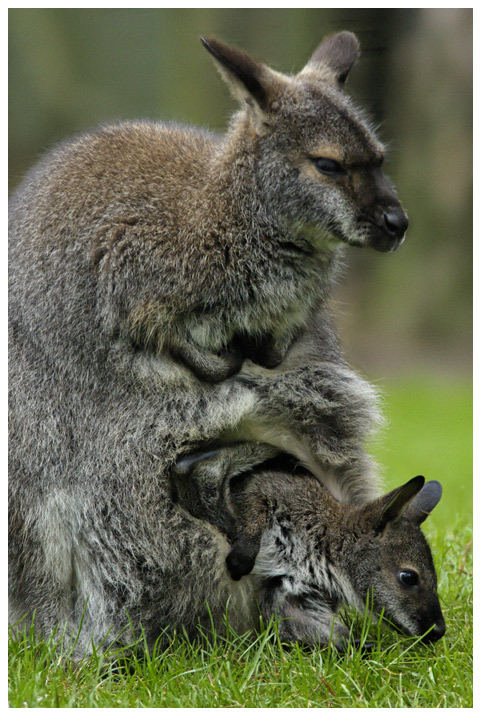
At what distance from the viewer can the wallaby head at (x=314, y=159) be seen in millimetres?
3818

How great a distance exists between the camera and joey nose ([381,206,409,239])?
12.5 feet

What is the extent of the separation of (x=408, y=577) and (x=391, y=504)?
1.04 ft

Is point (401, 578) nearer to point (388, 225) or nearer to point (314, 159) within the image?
point (388, 225)

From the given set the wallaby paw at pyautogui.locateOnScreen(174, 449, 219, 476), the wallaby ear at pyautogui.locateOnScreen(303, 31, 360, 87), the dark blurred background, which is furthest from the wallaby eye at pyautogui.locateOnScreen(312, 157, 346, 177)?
the wallaby paw at pyautogui.locateOnScreen(174, 449, 219, 476)

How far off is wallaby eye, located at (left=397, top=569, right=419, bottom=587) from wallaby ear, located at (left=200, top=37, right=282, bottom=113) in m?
2.03

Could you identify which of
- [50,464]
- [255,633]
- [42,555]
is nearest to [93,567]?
[42,555]

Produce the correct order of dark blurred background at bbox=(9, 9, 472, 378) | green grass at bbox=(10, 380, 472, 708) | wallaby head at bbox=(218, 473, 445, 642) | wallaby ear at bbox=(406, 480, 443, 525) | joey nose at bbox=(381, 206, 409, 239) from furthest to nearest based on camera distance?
1. dark blurred background at bbox=(9, 9, 472, 378)
2. wallaby ear at bbox=(406, 480, 443, 525)
3. wallaby head at bbox=(218, 473, 445, 642)
4. joey nose at bbox=(381, 206, 409, 239)
5. green grass at bbox=(10, 380, 472, 708)

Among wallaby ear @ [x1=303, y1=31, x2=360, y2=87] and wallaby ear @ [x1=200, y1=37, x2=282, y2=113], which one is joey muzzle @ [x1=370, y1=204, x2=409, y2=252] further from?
wallaby ear @ [x1=303, y1=31, x2=360, y2=87]

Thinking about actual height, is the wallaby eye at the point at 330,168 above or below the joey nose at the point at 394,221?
above

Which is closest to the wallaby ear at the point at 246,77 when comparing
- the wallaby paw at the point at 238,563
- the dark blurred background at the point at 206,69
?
the dark blurred background at the point at 206,69

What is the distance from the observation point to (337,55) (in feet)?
14.4

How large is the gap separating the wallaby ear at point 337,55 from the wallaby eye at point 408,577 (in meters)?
2.14

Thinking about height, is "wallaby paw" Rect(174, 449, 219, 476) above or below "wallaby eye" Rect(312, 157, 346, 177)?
below

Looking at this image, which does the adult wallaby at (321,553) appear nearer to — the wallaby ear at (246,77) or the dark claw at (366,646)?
the dark claw at (366,646)
